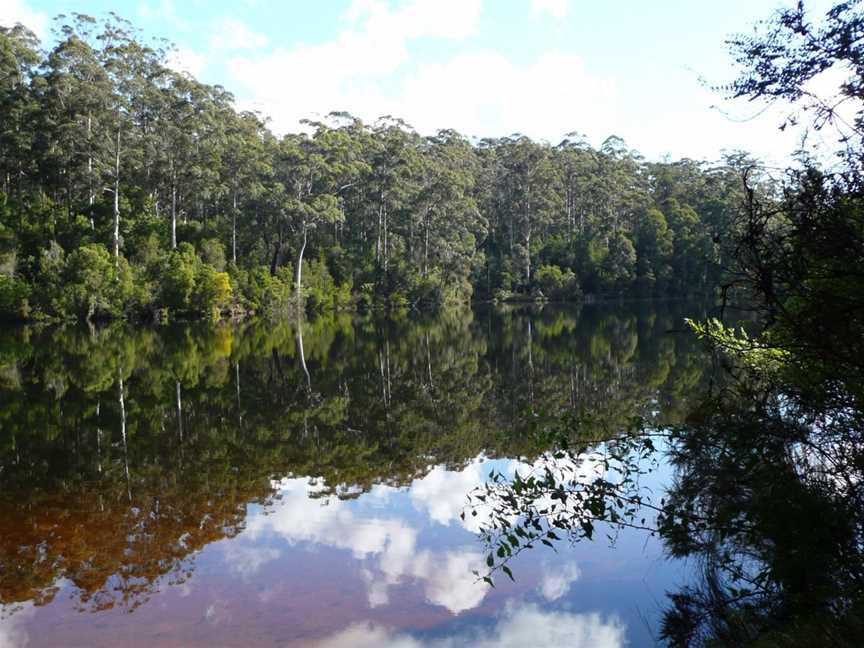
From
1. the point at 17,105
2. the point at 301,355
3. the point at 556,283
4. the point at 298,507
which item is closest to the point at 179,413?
the point at 298,507

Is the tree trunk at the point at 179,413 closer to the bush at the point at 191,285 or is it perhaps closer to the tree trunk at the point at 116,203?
the bush at the point at 191,285

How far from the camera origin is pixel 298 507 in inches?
337

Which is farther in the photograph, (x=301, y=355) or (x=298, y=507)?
(x=301, y=355)

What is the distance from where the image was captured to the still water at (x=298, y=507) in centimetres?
582

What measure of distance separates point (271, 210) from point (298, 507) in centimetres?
3897

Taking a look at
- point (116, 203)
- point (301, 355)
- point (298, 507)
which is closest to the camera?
point (298, 507)

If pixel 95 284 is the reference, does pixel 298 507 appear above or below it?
below

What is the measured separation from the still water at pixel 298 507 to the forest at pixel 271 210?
1959cm

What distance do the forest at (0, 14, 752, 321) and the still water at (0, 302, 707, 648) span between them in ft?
64.3

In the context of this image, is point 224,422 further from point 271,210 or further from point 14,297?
point 271,210

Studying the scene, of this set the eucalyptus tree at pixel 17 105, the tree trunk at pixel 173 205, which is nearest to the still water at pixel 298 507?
the tree trunk at pixel 173 205

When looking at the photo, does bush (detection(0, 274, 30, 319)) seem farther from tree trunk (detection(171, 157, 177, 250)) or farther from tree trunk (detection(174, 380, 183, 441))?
tree trunk (detection(174, 380, 183, 441))

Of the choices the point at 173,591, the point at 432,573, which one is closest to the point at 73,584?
the point at 173,591

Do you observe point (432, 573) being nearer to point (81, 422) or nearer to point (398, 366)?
point (81, 422)
